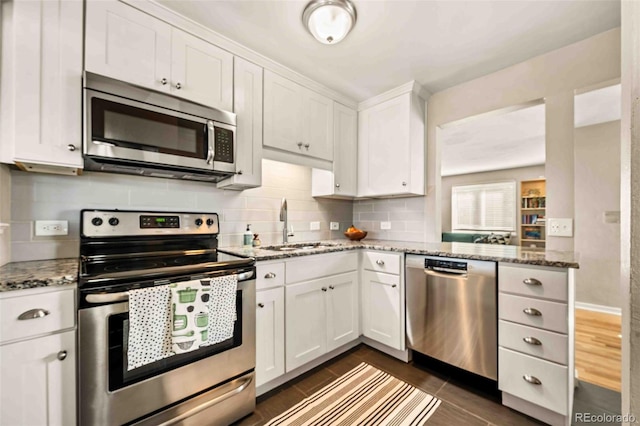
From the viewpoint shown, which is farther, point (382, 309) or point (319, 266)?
point (382, 309)

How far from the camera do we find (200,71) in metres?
1.75

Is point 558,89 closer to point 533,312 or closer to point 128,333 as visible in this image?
point 533,312

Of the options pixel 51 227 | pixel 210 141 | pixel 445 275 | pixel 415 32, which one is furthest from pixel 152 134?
pixel 445 275

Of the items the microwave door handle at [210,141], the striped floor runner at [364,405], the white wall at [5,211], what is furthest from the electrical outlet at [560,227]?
the white wall at [5,211]

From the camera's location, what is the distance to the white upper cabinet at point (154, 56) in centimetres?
142

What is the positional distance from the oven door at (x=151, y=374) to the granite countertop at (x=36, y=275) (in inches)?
4.6

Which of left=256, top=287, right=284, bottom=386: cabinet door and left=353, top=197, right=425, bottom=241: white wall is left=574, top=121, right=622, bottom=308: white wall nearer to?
left=353, top=197, right=425, bottom=241: white wall

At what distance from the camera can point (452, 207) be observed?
831 centimetres

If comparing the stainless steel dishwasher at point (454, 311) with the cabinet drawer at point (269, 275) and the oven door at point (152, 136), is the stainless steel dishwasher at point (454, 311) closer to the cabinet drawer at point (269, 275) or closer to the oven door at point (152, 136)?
the cabinet drawer at point (269, 275)

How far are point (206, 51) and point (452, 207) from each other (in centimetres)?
816

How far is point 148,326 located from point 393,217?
2.37 meters

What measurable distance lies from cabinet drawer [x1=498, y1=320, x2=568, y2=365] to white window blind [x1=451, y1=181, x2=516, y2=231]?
678 cm

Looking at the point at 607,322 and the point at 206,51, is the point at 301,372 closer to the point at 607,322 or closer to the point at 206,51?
the point at 206,51

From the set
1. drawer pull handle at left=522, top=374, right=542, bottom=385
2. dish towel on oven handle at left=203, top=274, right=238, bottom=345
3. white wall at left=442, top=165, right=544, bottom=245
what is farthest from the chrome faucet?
white wall at left=442, top=165, right=544, bottom=245
